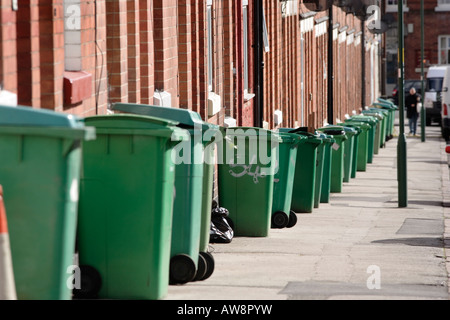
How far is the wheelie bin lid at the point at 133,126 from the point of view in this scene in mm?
7191

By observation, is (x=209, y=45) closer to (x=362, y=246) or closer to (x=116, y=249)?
(x=362, y=246)

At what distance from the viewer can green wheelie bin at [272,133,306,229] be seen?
12.9 meters

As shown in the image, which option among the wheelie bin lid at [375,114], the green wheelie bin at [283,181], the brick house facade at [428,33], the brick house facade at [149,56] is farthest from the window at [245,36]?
the brick house facade at [428,33]

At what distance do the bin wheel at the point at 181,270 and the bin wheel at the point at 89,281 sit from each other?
3.65ft

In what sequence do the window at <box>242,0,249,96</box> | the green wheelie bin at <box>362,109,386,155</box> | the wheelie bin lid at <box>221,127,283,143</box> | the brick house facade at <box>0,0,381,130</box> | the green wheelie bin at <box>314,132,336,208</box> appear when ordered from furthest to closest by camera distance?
the green wheelie bin at <box>362,109,386,155</box> → the window at <box>242,0,249,96</box> → the green wheelie bin at <box>314,132,336,208</box> → the wheelie bin lid at <box>221,127,283,143</box> → the brick house facade at <box>0,0,381,130</box>

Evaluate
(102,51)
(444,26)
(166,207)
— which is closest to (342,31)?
(102,51)

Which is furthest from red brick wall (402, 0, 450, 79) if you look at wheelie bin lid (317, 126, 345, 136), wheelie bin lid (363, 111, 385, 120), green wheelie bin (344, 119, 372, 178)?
wheelie bin lid (317, 126, 345, 136)

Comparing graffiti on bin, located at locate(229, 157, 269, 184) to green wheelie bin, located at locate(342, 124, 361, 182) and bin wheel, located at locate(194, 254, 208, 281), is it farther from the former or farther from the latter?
green wheelie bin, located at locate(342, 124, 361, 182)

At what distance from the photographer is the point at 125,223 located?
23.8 feet

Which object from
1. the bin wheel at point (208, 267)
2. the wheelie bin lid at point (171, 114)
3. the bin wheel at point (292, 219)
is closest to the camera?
the wheelie bin lid at point (171, 114)

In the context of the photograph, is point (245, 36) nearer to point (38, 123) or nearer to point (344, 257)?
point (344, 257)

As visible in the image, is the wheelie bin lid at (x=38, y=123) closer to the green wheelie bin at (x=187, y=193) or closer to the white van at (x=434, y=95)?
the green wheelie bin at (x=187, y=193)

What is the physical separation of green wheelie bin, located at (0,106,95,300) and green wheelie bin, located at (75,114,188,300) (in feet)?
4.05

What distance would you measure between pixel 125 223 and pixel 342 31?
93.4 ft
